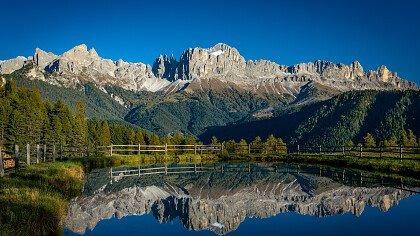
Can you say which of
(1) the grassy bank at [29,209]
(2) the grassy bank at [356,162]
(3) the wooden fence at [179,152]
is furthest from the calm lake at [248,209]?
(3) the wooden fence at [179,152]

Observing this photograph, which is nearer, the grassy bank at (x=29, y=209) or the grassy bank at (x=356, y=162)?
the grassy bank at (x=29, y=209)

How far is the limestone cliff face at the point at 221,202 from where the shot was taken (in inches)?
567

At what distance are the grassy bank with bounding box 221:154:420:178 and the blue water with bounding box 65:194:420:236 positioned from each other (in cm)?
1482

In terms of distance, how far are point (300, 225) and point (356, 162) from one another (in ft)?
82.6

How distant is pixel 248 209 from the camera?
16156 mm

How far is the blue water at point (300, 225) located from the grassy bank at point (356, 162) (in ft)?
48.6

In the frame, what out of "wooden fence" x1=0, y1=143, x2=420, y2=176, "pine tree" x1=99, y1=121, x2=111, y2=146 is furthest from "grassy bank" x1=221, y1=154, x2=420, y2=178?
"pine tree" x1=99, y1=121, x2=111, y2=146

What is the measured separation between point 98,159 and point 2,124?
113 feet

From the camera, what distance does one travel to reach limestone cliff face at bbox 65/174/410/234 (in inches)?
567

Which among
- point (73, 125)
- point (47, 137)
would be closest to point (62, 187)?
point (47, 137)

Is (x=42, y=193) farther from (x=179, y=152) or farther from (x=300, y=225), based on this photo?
(x=179, y=152)

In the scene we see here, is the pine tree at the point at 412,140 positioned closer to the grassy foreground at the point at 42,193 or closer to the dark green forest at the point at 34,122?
the dark green forest at the point at 34,122

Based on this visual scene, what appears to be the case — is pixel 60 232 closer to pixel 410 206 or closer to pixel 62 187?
pixel 62 187

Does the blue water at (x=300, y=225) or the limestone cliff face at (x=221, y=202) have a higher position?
the limestone cliff face at (x=221, y=202)
